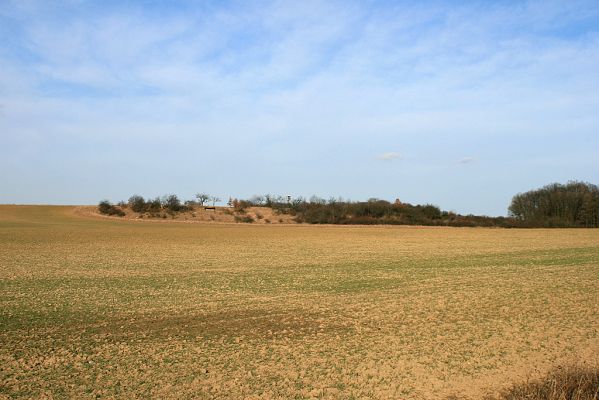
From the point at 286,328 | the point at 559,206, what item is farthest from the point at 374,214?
the point at 286,328

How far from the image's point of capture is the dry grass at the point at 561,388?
6.57 metres

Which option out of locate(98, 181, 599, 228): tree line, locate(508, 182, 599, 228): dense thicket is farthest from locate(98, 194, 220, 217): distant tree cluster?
locate(508, 182, 599, 228): dense thicket

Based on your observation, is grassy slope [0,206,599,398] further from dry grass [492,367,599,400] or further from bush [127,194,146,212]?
bush [127,194,146,212]

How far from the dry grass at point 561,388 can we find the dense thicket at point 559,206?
6633 centimetres

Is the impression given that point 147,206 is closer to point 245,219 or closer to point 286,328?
point 245,219

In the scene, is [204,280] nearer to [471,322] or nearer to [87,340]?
[87,340]

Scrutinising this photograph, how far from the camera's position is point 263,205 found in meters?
89.2

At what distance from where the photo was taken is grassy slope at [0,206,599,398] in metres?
7.27

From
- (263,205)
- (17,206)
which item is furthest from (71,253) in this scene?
(17,206)

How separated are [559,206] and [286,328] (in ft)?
245

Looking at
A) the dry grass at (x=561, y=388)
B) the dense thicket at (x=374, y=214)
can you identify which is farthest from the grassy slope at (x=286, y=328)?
the dense thicket at (x=374, y=214)

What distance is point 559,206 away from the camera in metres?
75.0

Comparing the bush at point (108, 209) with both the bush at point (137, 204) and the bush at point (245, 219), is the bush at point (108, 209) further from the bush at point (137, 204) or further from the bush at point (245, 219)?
the bush at point (245, 219)

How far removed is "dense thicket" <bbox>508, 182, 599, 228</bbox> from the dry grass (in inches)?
2612
